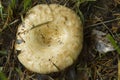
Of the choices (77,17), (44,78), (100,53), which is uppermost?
(77,17)

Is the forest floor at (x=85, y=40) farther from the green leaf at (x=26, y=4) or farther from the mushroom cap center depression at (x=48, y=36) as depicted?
the mushroom cap center depression at (x=48, y=36)

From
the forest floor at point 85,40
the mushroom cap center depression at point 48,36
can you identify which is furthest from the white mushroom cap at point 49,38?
the forest floor at point 85,40

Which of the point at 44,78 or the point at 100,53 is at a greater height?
the point at 100,53

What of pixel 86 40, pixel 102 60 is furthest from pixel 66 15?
pixel 102 60

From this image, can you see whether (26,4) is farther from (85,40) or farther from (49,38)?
(85,40)

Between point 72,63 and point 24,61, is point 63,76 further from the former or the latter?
point 24,61

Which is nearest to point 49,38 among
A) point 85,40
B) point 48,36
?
point 48,36

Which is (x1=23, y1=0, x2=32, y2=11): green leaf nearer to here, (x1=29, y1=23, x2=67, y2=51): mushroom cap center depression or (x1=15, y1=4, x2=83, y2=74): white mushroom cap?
(x1=15, y1=4, x2=83, y2=74): white mushroom cap
